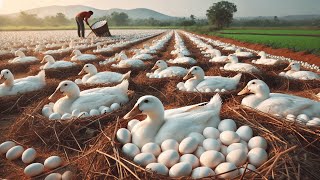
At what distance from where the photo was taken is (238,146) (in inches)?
130

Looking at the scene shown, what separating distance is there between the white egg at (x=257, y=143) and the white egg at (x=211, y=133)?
15.8 inches

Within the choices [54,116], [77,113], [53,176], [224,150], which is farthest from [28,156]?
[224,150]

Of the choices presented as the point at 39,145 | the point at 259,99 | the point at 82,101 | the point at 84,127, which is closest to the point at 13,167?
the point at 39,145

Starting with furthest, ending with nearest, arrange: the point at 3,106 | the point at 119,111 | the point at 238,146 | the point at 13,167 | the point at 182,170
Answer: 1. the point at 3,106
2. the point at 119,111
3. the point at 13,167
4. the point at 238,146
5. the point at 182,170

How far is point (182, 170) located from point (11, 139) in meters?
3.14

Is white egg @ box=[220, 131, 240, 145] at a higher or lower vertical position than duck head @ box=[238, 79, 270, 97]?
lower

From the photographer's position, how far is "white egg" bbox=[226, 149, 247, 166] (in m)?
3.12

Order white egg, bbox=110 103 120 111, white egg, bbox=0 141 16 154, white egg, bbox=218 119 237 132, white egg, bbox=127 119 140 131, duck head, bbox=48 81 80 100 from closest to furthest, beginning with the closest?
white egg, bbox=218 119 237 132 < white egg, bbox=127 119 140 131 < white egg, bbox=0 141 16 154 < white egg, bbox=110 103 120 111 < duck head, bbox=48 81 80 100

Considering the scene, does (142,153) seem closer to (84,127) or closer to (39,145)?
(84,127)

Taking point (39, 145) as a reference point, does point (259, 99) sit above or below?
above

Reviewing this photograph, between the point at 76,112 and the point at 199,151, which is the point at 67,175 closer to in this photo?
the point at 199,151

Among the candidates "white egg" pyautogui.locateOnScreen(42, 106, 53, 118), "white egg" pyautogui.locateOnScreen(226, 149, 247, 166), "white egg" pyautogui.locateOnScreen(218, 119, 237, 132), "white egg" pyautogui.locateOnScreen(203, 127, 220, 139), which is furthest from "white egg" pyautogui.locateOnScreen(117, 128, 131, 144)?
"white egg" pyautogui.locateOnScreen(42, 106, 53, 118)

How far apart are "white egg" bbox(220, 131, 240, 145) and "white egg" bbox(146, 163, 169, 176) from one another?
2.62 feet

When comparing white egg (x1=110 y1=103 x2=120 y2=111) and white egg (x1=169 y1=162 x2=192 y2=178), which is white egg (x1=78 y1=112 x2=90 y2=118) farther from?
white egg (x1=169 y1=162 x2=192 y2=178)
